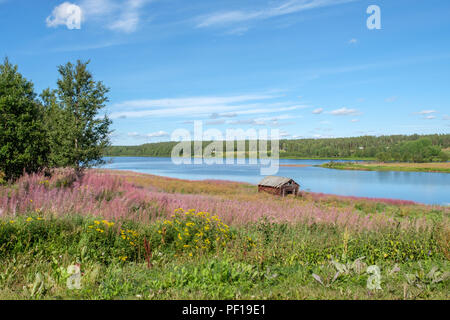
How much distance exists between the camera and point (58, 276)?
470 centimetres

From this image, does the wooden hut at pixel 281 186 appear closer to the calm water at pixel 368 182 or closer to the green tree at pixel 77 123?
the calm water at pixel 368 182

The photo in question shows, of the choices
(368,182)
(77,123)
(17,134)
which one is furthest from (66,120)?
(368,182)

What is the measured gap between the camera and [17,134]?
12.8 m

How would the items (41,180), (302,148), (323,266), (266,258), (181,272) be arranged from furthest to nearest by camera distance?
1. (302,148)
2. (41,180)
3. (266,258)
4. (323,266)
5. (181,272)

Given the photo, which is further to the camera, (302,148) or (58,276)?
(302,148)

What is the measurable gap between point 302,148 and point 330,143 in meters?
20.2

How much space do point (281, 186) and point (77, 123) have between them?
15541mm

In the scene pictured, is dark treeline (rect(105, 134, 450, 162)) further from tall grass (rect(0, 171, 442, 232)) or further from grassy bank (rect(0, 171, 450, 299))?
grassy bank (rect(0, 171, 450, 299))

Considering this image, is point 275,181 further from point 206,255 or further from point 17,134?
point 206,255

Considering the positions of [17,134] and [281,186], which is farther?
[281,186]

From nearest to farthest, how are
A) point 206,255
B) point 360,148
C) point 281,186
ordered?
point 206,255 → point 281,186 → point 360,148

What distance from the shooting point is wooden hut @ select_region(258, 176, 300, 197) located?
25.4m
